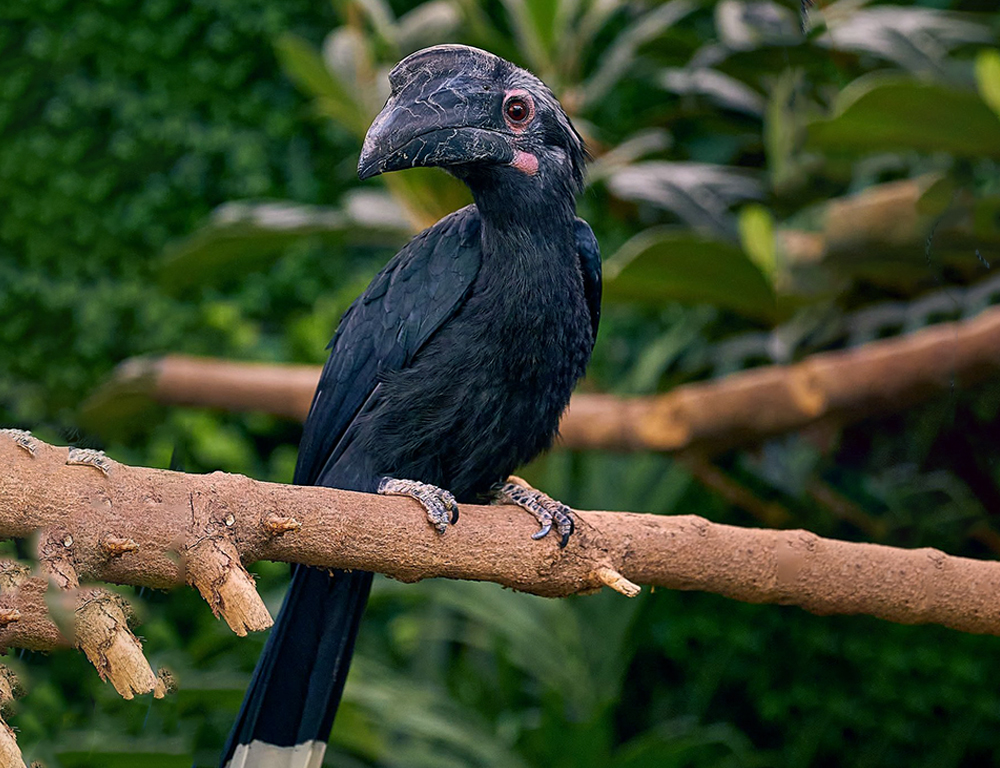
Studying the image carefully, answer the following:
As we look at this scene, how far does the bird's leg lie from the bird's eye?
61 centimetres

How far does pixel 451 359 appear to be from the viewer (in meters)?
1.80

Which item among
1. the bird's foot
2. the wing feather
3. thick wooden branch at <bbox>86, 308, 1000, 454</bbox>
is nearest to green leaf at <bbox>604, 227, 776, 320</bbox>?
thick wooden branch at <bbox>86, 308, 1000, 454</bbox>

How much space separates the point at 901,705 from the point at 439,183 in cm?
251

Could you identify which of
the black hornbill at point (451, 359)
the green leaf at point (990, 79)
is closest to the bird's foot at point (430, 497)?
the black hornbill at point (451, 359)

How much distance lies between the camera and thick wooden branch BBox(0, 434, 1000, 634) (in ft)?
4.12

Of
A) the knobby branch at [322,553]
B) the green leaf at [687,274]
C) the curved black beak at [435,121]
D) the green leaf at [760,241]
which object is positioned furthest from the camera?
the green leaf at [760,241]

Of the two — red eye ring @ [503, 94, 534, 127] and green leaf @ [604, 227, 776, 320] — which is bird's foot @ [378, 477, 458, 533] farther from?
green leaf @ [604, 227, 776, 320]

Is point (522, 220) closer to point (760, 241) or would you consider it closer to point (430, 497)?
point (430, 497)

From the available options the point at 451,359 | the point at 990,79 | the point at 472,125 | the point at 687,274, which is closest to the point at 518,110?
the point at 472,125

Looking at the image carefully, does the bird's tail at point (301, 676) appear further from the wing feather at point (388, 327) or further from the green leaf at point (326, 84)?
the green leaf at point (326, 84)

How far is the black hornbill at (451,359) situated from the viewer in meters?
1.67

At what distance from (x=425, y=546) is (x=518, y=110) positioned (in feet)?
2.27

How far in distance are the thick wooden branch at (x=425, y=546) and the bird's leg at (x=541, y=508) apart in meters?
0.02

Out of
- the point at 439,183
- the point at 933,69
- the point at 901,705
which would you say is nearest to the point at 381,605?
the point at 439,183
